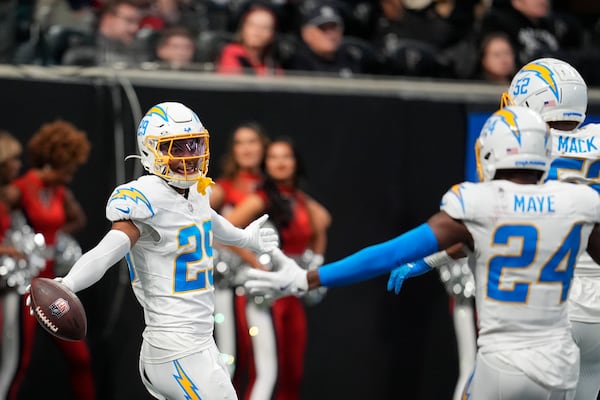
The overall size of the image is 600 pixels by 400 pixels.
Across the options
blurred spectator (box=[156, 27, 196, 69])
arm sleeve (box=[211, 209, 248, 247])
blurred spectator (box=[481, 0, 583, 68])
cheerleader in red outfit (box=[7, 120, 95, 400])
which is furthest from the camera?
blurred spectator (box=[481, 0, 583, 68])

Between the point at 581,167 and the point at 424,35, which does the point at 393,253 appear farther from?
the point at 424,35

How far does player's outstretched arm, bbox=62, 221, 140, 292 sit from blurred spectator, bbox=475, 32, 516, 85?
15.4ft

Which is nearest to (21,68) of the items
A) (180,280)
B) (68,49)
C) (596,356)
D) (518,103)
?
(68,49)

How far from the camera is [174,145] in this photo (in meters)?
5.38

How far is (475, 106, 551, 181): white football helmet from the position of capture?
4.50 m

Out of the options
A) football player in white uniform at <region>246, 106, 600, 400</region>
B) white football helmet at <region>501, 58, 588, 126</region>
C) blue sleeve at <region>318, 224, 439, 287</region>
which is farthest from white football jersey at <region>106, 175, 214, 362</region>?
white football helmet at <region>501, 58, 588, 126</region>

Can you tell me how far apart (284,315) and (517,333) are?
12.3 feet

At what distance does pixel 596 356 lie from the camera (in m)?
5.64

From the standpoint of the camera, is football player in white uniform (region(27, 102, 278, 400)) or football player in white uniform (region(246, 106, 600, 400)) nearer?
football player in white uniform (region(246, 106, 600, 400))

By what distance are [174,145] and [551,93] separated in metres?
1.85

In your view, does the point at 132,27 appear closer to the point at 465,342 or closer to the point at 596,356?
the point at 465,342

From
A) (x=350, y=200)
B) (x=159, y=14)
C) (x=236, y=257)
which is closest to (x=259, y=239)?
(x=236, y=257)

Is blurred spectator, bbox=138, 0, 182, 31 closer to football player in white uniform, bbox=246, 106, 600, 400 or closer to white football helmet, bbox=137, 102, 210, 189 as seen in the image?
white football helmet, bbox=137, 102, 210, 189

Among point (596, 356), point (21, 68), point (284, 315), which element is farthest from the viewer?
point (284, 315)
